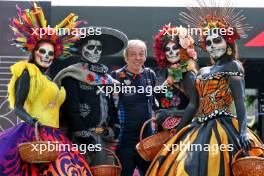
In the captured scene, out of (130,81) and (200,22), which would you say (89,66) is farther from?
(200,22)

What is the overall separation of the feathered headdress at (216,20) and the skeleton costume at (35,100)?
1119 millimetres

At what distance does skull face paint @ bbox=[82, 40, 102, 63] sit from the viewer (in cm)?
638

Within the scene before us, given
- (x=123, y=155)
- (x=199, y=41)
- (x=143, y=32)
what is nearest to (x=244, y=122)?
(x=199, y=41)

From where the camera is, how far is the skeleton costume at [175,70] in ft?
19.5

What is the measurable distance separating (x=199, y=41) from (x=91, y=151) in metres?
1.37

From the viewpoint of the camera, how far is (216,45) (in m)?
5.74

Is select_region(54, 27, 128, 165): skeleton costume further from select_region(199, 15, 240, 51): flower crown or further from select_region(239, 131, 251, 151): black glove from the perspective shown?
select_region(239, 131, 251, 151): black glove

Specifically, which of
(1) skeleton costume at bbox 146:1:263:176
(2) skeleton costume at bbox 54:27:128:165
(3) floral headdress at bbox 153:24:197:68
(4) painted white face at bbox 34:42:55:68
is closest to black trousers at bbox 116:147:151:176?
(2) skeleton costume at bbox 54:27:128:165

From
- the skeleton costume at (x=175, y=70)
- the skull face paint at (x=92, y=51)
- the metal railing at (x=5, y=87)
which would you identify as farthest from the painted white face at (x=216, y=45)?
the metal railing at (x=5, y=87)

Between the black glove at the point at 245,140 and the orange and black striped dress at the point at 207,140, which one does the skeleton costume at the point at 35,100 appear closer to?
the orange and black striped dress at the point at 207,140

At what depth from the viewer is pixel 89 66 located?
249 inches

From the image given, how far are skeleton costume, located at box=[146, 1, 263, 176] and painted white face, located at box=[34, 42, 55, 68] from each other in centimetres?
129

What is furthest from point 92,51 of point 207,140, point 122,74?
point 207,140

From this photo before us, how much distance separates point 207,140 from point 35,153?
137 cm
